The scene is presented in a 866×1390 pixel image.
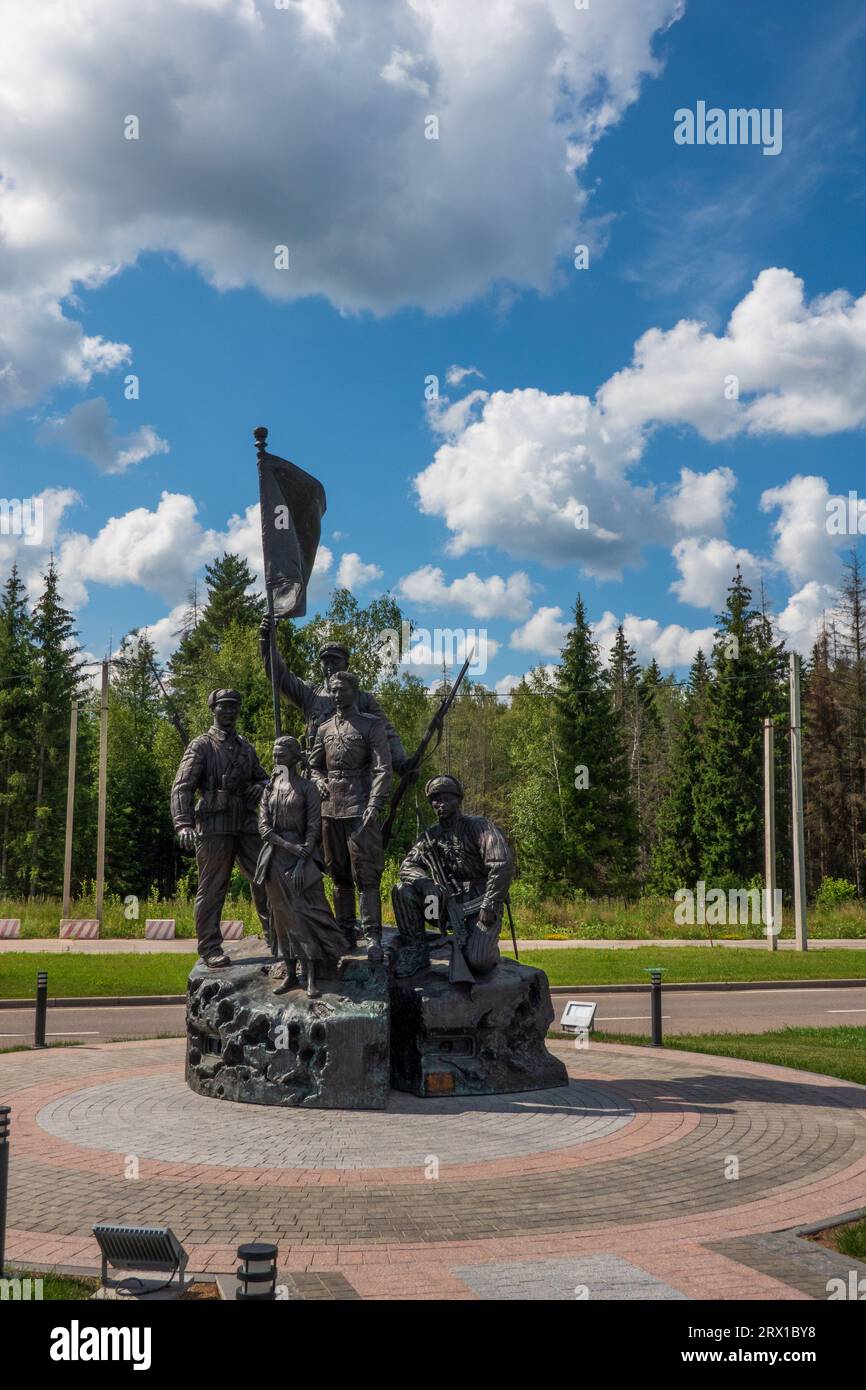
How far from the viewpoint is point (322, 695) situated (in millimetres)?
11969

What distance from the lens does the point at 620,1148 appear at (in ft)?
28.1

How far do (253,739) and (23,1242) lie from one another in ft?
105

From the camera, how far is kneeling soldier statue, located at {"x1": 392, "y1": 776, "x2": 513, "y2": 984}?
10.8 metres

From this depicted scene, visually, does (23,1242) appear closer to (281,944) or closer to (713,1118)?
(281,944)

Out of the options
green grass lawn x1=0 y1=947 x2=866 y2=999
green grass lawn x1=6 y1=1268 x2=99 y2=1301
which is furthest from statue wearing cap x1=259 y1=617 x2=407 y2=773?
green grass lawn x1=0 y1=947 x2=866 y2=999

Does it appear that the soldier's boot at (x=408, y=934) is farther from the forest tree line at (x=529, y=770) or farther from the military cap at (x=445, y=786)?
the forest tree line at (x=529, y=770)

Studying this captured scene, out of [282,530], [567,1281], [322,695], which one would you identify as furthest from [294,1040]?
[282,530]

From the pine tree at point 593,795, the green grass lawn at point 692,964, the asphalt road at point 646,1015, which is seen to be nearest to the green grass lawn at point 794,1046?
the asphalt road at point 646,1015

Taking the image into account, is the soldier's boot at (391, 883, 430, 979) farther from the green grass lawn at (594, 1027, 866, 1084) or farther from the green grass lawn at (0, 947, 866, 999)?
the green grass lawn at (0, 947, 866, 999)

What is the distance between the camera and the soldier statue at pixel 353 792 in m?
10.9

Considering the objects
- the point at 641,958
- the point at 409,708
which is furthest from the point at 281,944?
the point at 409,708

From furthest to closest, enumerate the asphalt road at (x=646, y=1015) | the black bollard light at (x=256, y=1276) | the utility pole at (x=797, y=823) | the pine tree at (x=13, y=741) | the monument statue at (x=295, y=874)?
the pine tree at (x=13, y=741)
the utility pole at (x=797, y=823)
the asphalt road at (x=646, y=1015)
the monument statue at (x=295, y=874)
the black bollard light at (x=256, y=1276)

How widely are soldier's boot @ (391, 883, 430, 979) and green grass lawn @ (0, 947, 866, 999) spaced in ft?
31.2

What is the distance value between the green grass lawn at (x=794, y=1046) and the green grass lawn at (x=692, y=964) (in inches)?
241
